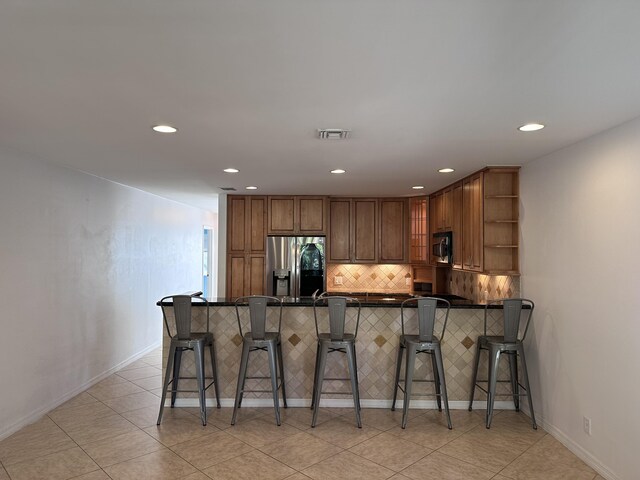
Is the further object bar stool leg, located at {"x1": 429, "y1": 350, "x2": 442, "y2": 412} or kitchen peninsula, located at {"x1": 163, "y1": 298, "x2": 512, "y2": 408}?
kitchen peninsula, located at {"x1": 163, "y1": 298, "x2": 512, "y2": 408}

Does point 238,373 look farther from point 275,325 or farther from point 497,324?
point 497,324

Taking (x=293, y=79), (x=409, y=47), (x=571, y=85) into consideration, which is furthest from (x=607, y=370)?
(x=293, y=79)

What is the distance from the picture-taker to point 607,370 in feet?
9.50

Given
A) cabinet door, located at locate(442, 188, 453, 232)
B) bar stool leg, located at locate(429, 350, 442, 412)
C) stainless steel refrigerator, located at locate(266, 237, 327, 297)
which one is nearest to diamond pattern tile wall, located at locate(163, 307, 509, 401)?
bar stool leg, located at locate(429, 350, 442, 412)

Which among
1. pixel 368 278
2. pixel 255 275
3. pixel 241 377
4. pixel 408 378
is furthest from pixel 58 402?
pixel 368 278

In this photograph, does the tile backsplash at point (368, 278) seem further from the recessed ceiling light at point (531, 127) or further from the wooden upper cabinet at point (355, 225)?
the recessed ceiling light at point (531, 127)

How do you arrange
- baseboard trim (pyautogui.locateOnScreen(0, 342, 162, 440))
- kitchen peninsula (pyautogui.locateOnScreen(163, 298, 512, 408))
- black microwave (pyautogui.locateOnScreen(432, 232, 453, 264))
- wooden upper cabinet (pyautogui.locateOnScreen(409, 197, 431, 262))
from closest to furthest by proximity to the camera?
baseboard trim (pyautogui.locateOnScreen(0, 342, 162, 440))
kitchen peninsula (pyautogui.locateOnScreen(163, 298, 512, 408))
black microwave (pyautogui.locateOnScreen(432, 232, 453, 264))
wooden upper cabinet (pyautogui.locateOnScreen(409, 197, 431, 262))

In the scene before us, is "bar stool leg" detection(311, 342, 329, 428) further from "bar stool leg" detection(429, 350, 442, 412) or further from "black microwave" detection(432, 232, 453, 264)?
"black microwave" detection(432, 232, 453, 264)

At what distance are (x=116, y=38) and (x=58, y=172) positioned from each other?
306 centimetres

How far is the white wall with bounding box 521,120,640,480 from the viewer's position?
106 inches

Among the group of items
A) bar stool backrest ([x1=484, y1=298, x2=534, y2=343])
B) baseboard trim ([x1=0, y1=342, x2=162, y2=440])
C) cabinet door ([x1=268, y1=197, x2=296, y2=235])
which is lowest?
baseboard trim ([x1=0, y1=342, x2=162, y2=440])

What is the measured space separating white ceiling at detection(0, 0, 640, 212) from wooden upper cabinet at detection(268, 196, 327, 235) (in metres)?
2.63

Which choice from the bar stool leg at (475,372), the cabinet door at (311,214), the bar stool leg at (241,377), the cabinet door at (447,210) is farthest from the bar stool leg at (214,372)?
the cabinet door at (447,210)

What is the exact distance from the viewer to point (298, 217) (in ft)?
20.5
